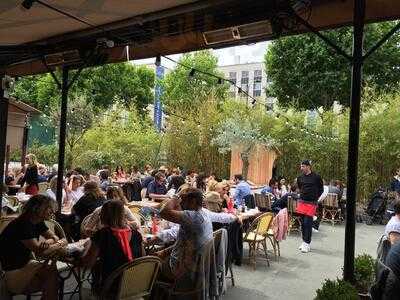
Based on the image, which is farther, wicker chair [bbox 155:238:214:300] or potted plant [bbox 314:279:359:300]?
wicker chair [bbox 155:238:214:300]

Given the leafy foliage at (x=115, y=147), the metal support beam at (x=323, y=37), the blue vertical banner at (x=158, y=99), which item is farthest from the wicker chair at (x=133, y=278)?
the blue vertical banner at (x=158, y=99)

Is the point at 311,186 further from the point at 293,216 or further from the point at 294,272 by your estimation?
the point at 293,216

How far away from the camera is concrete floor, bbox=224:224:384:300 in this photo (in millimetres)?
5260

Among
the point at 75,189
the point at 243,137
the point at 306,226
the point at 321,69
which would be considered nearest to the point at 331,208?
the point at 306,226

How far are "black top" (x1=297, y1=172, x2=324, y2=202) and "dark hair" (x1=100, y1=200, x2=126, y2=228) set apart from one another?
4.89 metres

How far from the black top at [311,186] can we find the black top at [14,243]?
17.2 feet

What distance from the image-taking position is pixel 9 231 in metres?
3.60

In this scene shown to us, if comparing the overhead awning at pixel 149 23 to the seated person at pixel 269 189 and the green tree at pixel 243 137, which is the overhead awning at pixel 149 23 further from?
the green tree at pixel 243 137

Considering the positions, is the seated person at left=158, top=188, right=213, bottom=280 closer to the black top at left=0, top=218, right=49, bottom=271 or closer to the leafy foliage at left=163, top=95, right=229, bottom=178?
the black top at left=0, top=218, right=49, bottom=271

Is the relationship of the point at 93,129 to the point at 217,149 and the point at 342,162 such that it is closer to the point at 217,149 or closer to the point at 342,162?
the point at 217,149

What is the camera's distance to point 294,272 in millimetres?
6309

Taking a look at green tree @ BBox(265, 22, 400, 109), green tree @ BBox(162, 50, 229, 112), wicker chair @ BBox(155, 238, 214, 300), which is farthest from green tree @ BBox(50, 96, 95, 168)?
wicker chair @ BBox(155, 238, 214, 300)

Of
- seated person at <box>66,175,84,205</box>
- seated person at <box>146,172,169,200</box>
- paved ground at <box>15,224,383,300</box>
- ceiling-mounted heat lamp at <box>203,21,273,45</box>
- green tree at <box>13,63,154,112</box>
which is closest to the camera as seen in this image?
ceiling-mounted heat lamp at <box>203,21,273,45</box>

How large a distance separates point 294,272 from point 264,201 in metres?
3.38
